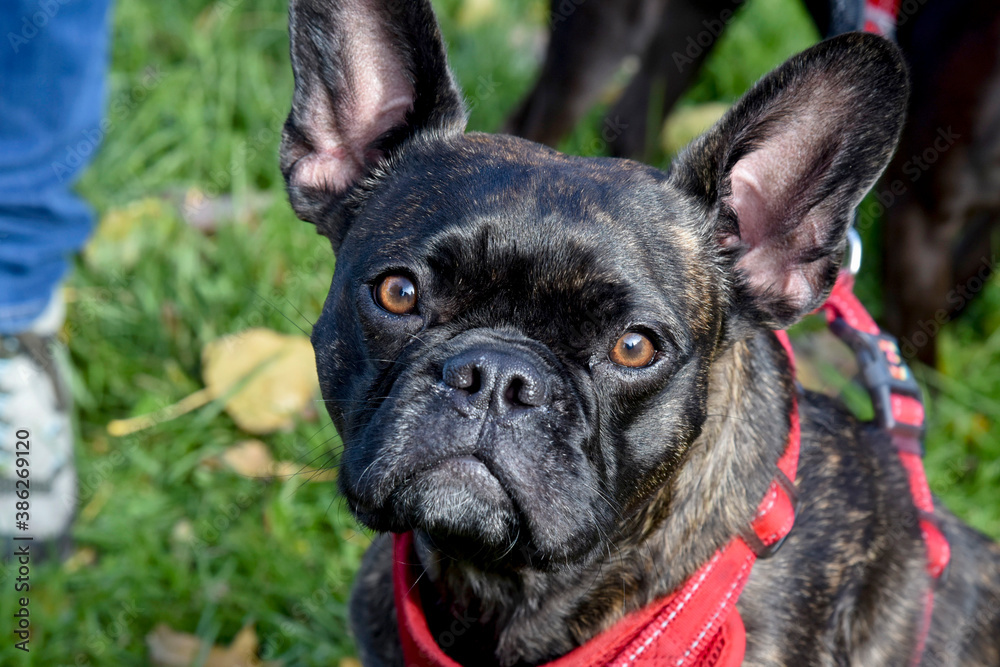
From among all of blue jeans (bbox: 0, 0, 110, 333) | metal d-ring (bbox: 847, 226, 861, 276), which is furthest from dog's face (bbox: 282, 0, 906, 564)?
blue jeans (bbox: 0, 0, 110, 333)

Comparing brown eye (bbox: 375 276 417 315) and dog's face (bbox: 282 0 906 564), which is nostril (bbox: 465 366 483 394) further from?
brown eye (bbox: 375 276 417 315)

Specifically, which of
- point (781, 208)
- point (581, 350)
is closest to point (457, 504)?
point (581, 350)

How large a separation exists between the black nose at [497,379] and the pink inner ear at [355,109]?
870 mm

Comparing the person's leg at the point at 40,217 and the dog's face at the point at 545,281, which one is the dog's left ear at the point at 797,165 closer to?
the dog's face at the point at 545,281

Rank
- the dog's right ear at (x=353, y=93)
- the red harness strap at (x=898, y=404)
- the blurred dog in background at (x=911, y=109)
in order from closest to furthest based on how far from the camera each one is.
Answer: the dog's right ear at (x=353, y=93) < the red harness strap at (x=898, y=404) < the blurred dog in background at (x=911, y=109)

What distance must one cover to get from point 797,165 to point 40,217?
103 inches

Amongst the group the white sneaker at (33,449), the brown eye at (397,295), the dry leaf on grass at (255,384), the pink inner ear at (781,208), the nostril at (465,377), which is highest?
the pink inner ear at (781,208)

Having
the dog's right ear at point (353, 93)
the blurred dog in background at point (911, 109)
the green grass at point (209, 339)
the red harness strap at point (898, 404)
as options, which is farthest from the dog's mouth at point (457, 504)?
the blurred dog in background at point (911, 109)

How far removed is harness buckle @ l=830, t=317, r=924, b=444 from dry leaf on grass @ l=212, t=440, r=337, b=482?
6.90ft

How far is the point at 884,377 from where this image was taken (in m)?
2.89

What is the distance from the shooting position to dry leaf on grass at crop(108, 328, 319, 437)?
4.05 metres

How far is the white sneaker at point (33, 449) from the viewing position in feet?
11.9

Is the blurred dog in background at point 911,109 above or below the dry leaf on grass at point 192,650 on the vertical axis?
above

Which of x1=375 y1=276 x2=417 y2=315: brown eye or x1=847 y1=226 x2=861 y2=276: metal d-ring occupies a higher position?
x1=847 y1=226 x2=861 y2=276: metal d-ring
